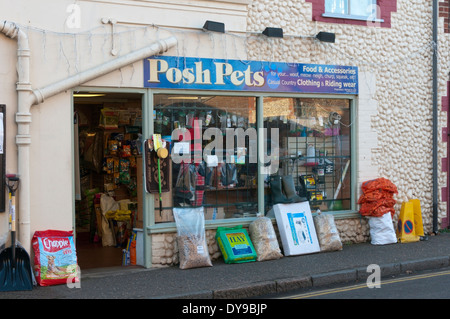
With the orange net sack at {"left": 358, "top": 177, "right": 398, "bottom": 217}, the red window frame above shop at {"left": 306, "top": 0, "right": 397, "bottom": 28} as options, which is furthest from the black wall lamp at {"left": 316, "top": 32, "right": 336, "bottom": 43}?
the orange net sack at {"left": 358, "top": 177, "right": 398, "bottom": 217}

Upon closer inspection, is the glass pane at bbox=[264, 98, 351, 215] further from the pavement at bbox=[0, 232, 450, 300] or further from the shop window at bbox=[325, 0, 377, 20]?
the shop window at bbox=[325, 0, 377, 20]

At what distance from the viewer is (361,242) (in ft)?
37.2

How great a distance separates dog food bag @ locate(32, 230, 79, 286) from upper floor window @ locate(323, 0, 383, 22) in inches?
236

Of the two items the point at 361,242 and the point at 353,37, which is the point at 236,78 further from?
the point at 361,242

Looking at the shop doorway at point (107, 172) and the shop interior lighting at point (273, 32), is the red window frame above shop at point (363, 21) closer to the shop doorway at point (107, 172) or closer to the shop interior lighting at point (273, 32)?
the shop interior lighting at point (273, 32)

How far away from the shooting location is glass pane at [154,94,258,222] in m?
9.65

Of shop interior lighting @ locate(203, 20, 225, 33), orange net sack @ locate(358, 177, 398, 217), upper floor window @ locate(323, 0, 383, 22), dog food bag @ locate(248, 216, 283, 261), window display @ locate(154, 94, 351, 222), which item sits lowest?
dog food bag @ locate(248, 216, 283, 261)

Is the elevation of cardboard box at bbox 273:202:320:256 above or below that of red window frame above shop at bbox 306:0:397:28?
below

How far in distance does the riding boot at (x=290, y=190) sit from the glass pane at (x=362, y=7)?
3.36 m

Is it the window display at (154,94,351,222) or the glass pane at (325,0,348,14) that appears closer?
the window display at (154,94,351,222)

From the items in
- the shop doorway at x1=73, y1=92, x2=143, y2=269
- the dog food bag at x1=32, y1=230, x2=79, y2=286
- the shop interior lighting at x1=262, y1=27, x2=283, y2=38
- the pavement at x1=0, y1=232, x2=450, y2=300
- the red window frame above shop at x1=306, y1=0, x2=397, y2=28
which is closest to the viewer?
the pavement at x1=0, y1=232, x2=450, y2=300

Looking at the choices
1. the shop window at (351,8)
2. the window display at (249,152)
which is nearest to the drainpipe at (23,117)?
the window display at (249,152)

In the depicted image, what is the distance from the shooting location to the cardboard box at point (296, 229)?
10.1 meters

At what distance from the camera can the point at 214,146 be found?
10.0 m
